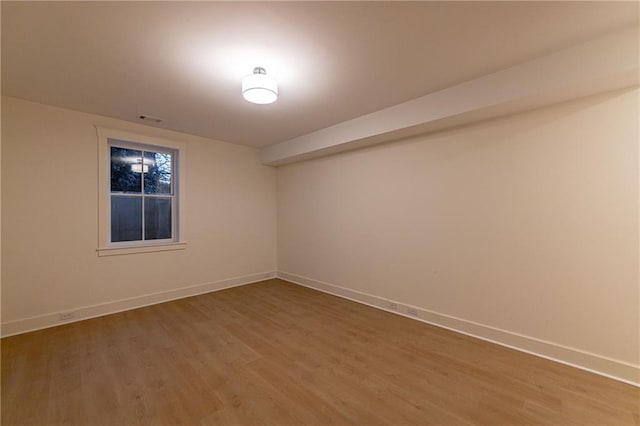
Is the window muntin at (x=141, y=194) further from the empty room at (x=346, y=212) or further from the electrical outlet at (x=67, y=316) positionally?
the electrical outlet at (x=67, y=316)

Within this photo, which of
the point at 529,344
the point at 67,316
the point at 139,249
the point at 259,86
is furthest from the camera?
the point at 139,249

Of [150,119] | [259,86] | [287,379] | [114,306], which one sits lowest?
[287,379]

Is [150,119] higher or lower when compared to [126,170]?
higher

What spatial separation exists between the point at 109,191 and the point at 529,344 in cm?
517

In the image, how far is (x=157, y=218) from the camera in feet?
13.5

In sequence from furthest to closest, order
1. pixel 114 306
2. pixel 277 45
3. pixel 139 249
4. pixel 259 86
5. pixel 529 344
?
pixel 139 249 < pixel 114 306 < pixel 529 344 < pixel 259 86 < pixel 277 45

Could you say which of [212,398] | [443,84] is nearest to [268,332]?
[212,398]

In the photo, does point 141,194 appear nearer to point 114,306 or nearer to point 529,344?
point 114,306

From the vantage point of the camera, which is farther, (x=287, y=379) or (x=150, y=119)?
(x=150, y=119)

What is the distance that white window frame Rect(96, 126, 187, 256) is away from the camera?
345 cm

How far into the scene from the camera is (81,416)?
1.73 metres

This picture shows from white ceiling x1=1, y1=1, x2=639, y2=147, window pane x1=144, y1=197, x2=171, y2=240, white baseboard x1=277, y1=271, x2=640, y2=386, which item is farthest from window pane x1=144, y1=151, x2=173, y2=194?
white baseboard x1=277, y1=271, x2=640, y2=386

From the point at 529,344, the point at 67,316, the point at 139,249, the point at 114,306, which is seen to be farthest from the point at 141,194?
the point at 529,344

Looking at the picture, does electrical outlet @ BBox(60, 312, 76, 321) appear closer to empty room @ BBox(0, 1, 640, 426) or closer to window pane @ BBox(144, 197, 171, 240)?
empty room @ BBox(0, 1, 640, 426)
